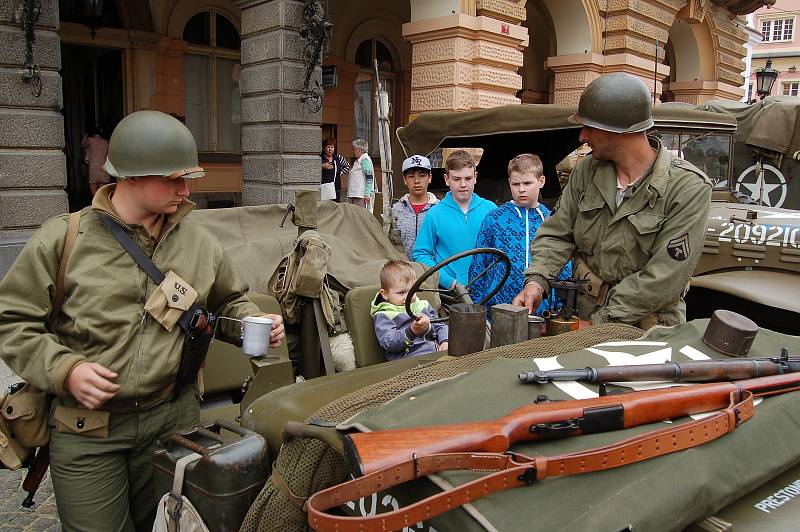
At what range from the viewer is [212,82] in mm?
14031

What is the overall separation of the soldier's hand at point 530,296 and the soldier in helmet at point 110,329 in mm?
1409

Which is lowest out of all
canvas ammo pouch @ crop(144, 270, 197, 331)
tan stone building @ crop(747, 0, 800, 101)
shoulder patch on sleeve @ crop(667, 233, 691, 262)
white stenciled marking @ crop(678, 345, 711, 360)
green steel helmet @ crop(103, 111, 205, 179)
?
white stenciled marking @ crop(678, 345, 711, 360)

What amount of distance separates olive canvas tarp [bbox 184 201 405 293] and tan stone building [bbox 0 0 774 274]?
443 cm

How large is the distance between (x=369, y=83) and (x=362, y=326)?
45.7ft

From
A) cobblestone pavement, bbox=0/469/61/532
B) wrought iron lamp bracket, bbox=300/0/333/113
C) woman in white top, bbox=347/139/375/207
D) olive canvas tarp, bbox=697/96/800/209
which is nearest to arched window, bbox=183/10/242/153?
woman in white top, bbox=347/139/375/207

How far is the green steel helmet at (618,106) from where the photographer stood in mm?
2945

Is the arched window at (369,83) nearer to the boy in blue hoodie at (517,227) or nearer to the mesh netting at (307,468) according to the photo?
the boy in blue hoodie at (517,227)

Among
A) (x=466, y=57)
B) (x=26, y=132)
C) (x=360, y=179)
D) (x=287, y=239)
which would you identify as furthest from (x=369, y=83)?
(x=287, y=239)

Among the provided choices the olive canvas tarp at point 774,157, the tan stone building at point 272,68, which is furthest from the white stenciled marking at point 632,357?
the olive canvas tarp at point 774,157

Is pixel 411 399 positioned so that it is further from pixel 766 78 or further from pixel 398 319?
pixel 766 78

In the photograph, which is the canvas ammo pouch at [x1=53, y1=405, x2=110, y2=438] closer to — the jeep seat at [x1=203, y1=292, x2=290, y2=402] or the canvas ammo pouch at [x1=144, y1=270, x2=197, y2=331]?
the canvas ammo pouch at [x1=144, y1=270, x2=197, y2=331]

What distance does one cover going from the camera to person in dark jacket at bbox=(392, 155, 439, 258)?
5418 mm

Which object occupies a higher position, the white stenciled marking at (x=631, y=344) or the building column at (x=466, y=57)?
the building column at (x=466, y=57)

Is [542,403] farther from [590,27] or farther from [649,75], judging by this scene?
[649,75]
